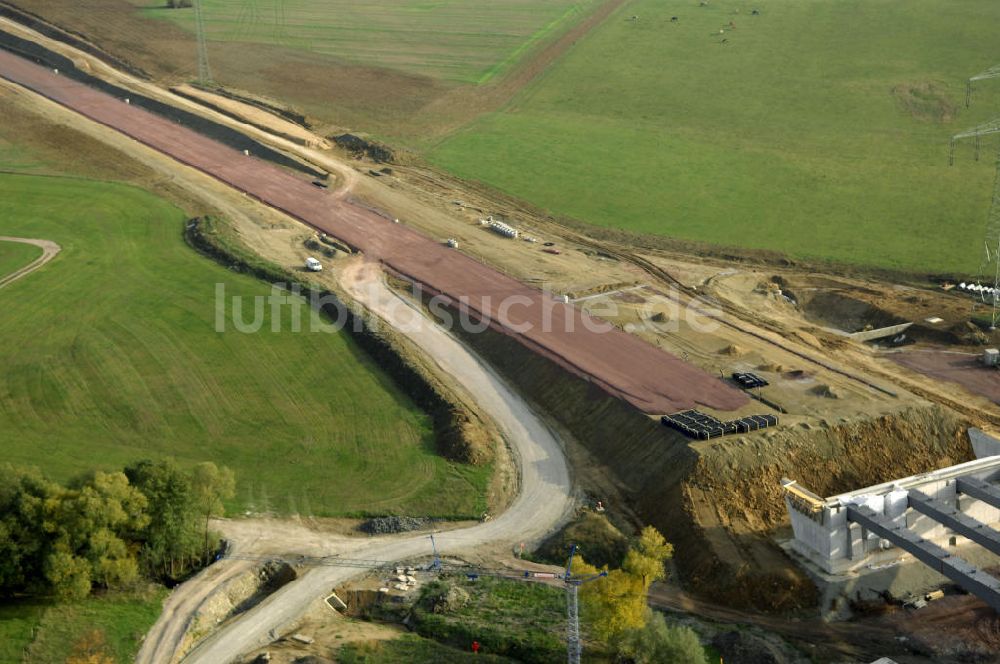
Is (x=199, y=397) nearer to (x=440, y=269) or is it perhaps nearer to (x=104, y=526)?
(x=104, y=526)

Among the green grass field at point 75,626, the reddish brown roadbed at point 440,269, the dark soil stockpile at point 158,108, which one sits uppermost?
the dark soil stockpile at point 158,108

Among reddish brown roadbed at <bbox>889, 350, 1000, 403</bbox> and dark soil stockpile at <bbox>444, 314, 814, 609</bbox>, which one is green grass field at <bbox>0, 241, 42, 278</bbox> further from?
reddish brown roadbed at <bbox>889, 350, 1000, 403</bbox>

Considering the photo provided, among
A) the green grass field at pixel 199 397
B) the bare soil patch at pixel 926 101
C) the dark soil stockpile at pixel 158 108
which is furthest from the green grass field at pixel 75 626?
the bare soil patch at pixel 926 101

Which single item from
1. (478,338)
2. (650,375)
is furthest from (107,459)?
(650,375)

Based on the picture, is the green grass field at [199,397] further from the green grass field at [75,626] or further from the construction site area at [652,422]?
the green grass field at [75,626]

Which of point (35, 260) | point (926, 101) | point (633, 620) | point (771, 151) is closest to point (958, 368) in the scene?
point (633, 620)

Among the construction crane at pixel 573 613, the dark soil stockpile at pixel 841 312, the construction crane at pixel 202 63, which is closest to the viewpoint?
the construction crane at pixel 573 613
